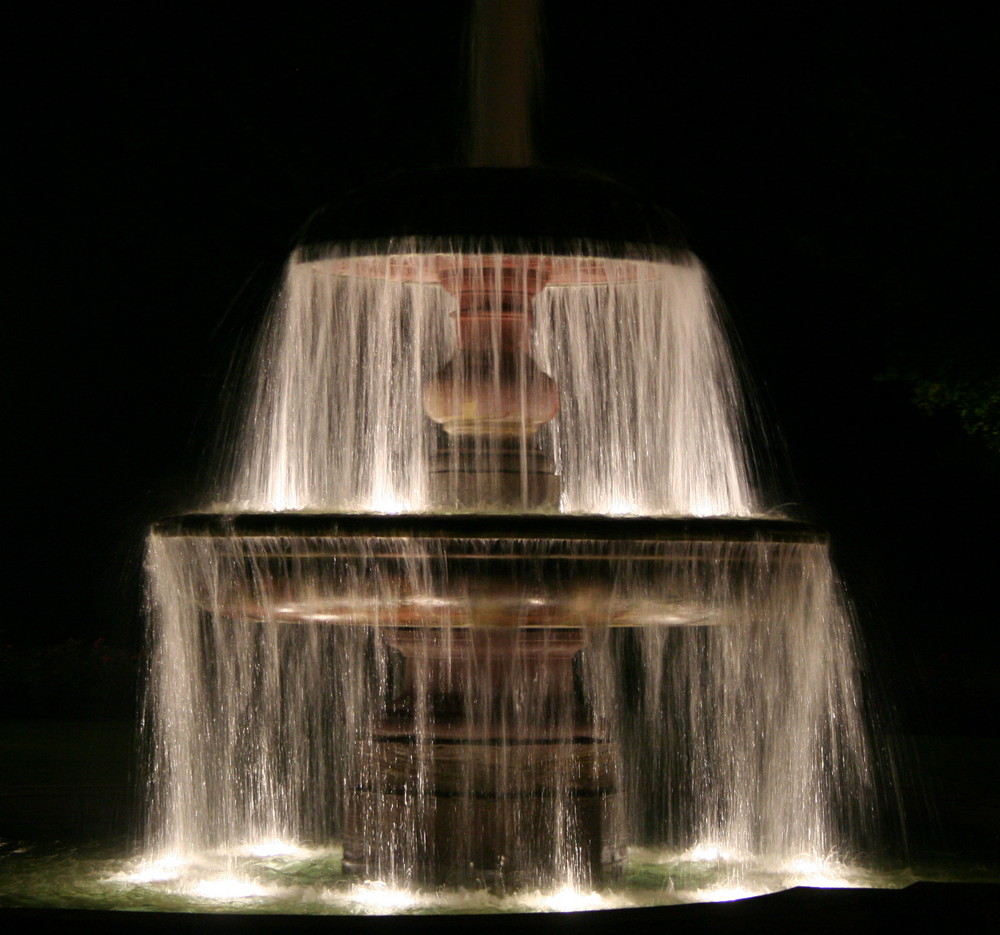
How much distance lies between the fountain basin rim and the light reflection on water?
143 cm

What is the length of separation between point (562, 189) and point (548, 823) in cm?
257

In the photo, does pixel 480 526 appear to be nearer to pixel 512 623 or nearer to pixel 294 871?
pixel 512 623

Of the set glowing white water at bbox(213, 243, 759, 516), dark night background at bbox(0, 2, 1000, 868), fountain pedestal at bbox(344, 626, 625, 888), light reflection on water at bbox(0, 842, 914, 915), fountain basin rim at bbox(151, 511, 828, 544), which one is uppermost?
dark night background at bbox(0, 2, 1000, 868)

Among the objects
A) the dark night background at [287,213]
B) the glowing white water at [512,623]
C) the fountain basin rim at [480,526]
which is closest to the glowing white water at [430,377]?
the glowing white water at [512,623]

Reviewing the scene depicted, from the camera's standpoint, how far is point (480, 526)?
659 centimetres

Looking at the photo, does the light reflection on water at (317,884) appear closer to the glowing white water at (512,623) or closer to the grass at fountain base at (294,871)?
the grass at fountain base at (294,871)

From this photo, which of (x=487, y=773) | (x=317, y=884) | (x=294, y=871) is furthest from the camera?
(x=294, y=871)

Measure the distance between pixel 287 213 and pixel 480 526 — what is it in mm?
10388

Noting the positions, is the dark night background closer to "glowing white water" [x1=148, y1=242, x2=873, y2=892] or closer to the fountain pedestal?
"glowing white water" [x1=148, y1=242, x2=873, y2=892]

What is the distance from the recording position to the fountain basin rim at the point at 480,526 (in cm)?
657

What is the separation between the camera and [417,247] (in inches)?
287

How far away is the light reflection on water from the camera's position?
714 cm

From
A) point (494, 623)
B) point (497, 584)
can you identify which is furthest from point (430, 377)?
point (497, 584)

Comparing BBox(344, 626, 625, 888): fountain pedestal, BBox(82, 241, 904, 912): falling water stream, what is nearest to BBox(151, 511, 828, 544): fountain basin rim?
BBox(82, 241, 904, 912): falling water stream
